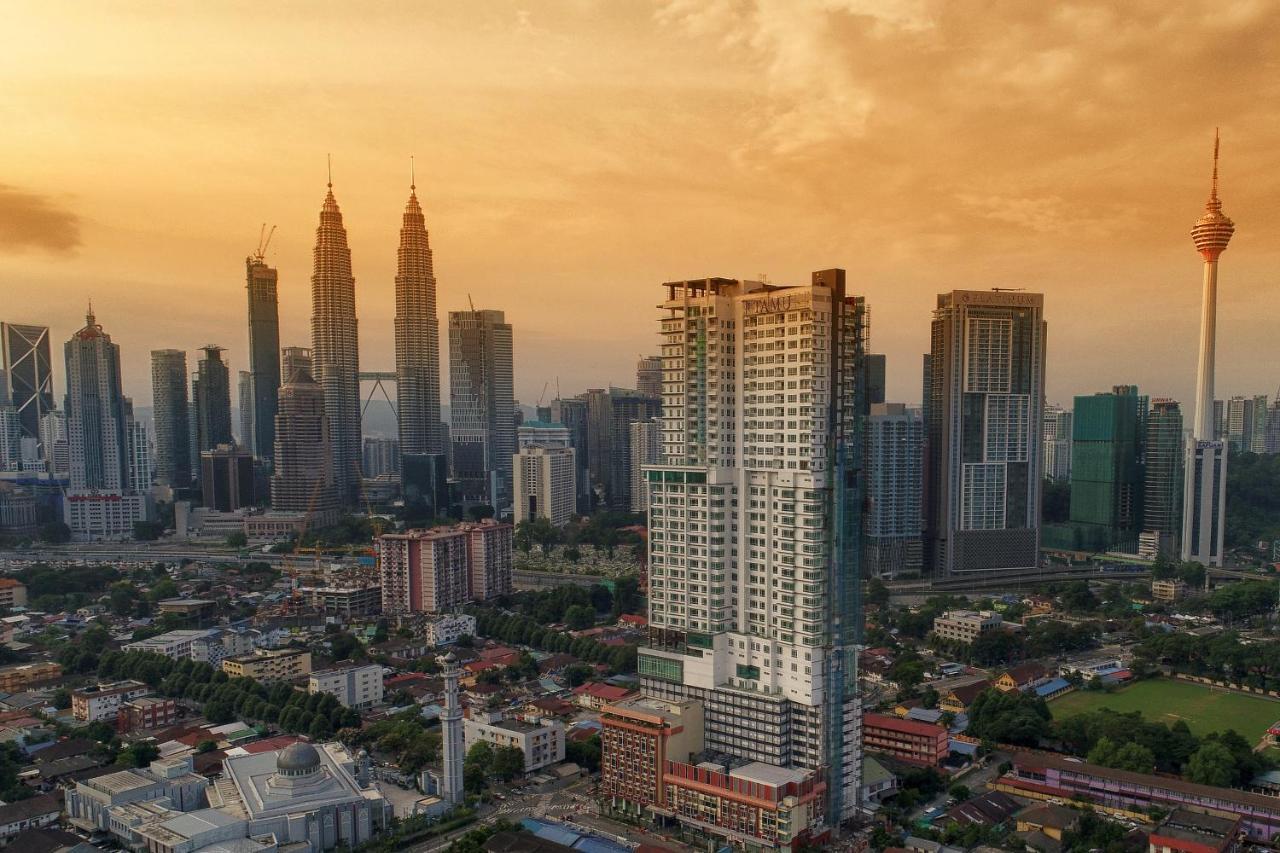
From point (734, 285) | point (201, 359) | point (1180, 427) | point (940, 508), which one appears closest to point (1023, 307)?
point (940, 508)

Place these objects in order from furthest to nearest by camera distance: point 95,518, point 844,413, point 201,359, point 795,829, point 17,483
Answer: point 201,359
point 17,483
point 95,518
point 844,413
point 795,829

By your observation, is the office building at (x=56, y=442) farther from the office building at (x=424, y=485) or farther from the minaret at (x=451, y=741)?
the minaret at (x=451, y=741)

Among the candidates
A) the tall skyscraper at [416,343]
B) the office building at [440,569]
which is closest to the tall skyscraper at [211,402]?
the tall skyscraper at [416,343]

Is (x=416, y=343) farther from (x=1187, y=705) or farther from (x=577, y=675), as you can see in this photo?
(x=1187, y=705)

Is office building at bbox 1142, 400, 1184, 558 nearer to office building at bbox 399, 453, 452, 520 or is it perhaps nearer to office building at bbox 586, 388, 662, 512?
office building at bbox 586, 388, 662, 512

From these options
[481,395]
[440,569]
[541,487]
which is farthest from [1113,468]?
[481,395]

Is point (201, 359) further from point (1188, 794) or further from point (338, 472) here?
point (1188, 794)
